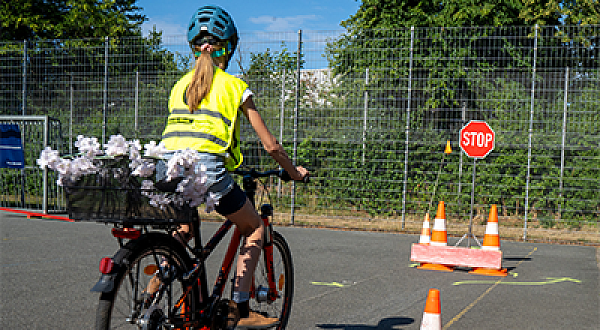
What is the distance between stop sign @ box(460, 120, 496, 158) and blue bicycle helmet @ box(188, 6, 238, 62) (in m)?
7.22

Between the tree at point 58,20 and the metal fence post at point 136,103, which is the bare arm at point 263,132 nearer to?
the metal fence post at point 136,103

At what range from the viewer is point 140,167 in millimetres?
3037

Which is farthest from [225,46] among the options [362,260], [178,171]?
[362,260]

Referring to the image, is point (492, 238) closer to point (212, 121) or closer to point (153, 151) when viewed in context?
point (212, 121)

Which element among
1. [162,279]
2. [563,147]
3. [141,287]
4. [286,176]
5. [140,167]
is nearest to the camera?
[140,167]

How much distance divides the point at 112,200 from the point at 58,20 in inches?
1056

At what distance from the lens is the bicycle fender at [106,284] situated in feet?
9.47

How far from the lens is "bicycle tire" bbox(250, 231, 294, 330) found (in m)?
4.11

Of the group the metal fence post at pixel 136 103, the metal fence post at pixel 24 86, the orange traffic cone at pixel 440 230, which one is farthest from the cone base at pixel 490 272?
the metal fence post at pixel 24 86

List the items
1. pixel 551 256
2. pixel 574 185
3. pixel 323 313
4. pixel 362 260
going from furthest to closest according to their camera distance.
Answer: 1. pixel 574 185
2. pixel 551 256
3. pixel 362 260
4. pixel 323 313

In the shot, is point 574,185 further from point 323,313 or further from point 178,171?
point 178,171

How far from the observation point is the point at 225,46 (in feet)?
11.8

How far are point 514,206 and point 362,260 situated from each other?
4.54 m

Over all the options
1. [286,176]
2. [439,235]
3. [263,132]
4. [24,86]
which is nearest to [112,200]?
[263,132]
